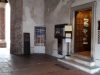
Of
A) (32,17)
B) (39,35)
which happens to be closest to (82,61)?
(39,35)

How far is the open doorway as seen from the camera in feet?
27.5

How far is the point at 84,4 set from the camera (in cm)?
742

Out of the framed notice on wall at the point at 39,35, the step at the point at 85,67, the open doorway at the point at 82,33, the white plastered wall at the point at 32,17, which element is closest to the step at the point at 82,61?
the step at the point at 85,67

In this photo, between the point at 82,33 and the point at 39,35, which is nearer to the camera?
the point at 82,33

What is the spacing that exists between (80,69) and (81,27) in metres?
2.75

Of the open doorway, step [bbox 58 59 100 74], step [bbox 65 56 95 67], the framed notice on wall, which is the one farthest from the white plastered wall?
step [bbox 58 59 100 74]

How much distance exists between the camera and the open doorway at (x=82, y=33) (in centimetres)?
838

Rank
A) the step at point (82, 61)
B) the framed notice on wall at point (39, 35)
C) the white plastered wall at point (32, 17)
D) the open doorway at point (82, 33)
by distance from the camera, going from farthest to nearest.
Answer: the framed notice on wall at point (39, 35), the white plastered wall at point (32, 17), the open doorway at point (82, 33), the step at point (82, 61)

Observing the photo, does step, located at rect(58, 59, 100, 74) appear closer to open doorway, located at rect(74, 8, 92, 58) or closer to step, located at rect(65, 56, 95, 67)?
step, located at rect(65, 56, 95, 67)

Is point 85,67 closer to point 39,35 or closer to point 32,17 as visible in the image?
point 39,35

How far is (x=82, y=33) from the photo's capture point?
29.3 ft

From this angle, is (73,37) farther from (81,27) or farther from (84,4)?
(84,4)

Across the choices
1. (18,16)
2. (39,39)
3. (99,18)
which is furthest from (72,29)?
(18,16)

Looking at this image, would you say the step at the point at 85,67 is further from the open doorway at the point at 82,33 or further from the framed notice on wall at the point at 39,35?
the framed notice on wall at the point at 39,35
